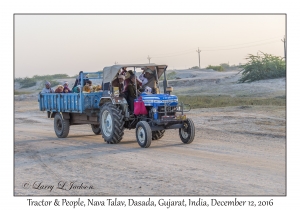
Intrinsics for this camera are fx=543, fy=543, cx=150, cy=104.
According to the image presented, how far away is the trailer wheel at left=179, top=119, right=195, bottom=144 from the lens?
14.5 m

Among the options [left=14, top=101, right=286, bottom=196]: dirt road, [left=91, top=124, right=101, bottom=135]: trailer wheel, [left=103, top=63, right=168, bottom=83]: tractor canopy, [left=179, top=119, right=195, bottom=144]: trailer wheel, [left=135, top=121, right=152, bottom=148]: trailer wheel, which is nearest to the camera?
[left=14, top=101, right=286, bottom=196]: dirt road

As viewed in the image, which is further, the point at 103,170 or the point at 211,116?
the point at 211,116

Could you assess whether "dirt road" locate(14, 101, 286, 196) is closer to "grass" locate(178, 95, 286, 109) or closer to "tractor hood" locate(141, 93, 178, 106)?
"tractor hood" locate(141, 93, 178, 106)

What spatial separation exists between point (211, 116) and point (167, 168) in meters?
10.4

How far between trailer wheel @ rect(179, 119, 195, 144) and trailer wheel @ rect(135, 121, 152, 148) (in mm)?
1224

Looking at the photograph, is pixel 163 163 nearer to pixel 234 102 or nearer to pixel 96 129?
pixel 96 129

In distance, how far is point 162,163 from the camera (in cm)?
1177

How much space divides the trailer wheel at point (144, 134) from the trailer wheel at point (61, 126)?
13.9 ft

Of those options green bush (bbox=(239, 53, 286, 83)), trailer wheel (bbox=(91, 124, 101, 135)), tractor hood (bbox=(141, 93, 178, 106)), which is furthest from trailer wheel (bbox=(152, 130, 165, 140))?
green bush (bbox=(239, 53, 286, 83))

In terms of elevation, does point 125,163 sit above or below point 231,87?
below

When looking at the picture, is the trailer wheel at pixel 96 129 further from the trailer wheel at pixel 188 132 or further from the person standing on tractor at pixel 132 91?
the trailer wheel at pixel 188 132

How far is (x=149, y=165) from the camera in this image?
1160 centimetres
